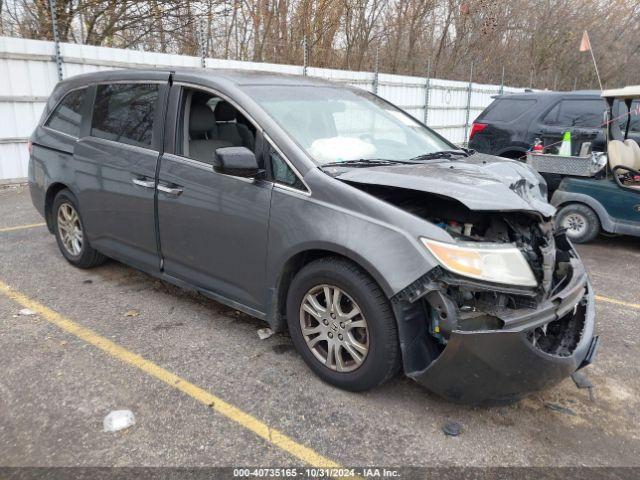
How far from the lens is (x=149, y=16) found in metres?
11.9

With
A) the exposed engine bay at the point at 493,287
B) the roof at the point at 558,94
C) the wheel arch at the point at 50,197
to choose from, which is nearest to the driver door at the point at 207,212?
the exposed engine bay at the point at 493,287

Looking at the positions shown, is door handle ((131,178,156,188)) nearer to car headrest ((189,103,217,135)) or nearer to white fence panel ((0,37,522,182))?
car headrest ((189,103,217,135))

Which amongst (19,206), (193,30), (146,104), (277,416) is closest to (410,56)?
(193,30)

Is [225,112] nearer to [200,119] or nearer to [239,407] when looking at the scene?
[200,119]

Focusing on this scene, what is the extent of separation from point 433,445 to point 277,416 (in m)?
0.84

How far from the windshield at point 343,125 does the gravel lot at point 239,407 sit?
1.43 m

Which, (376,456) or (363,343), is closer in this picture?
(376,456)

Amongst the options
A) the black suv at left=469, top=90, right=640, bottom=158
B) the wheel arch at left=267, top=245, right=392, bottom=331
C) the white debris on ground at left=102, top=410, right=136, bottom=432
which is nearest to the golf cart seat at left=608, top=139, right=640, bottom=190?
the black suv at left=469, top=90, right=640, bottom=158

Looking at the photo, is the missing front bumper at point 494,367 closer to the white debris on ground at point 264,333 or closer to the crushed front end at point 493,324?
the crushed front end at point 493,324

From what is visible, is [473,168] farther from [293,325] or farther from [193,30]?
[193,30]

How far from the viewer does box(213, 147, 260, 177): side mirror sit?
300 centimetres

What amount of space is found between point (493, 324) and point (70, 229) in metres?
4.07

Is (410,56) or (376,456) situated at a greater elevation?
(410,56)

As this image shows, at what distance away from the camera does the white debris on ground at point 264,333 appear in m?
3.62
